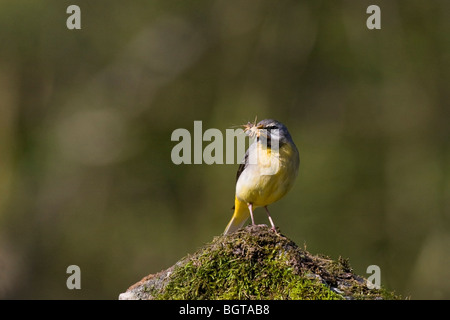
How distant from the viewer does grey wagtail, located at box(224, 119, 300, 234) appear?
21.4 ft

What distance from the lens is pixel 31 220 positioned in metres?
12.3

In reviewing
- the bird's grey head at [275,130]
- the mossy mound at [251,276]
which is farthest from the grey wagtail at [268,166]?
the mossy mound at [251,276]

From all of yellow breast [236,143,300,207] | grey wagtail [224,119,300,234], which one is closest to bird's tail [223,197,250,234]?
grey wagtail [224,119,300,234]

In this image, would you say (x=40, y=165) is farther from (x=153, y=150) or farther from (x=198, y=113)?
(x=198, y=113)

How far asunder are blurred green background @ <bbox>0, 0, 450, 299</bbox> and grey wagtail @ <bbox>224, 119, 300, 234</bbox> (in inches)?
201

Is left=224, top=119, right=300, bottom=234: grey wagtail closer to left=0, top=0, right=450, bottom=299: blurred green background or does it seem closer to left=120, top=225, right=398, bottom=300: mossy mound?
left=120, top=225, right=398, bottom=300: mossy mound

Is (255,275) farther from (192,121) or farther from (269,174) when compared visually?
(192,121)

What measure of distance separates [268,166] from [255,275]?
215cm

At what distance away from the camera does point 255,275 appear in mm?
4578

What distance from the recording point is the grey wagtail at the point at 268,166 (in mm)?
6527

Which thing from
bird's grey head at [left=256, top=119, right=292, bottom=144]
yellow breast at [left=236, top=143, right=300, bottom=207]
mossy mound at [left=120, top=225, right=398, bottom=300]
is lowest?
mossy mound at [left=120, top=225, right=398, bottom=300]

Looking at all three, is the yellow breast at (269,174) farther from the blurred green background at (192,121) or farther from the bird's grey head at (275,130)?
the blurred green background at (192,121)

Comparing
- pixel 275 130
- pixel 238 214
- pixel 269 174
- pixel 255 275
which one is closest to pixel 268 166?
pixel 269 174

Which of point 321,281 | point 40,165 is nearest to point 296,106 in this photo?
point 40,165
